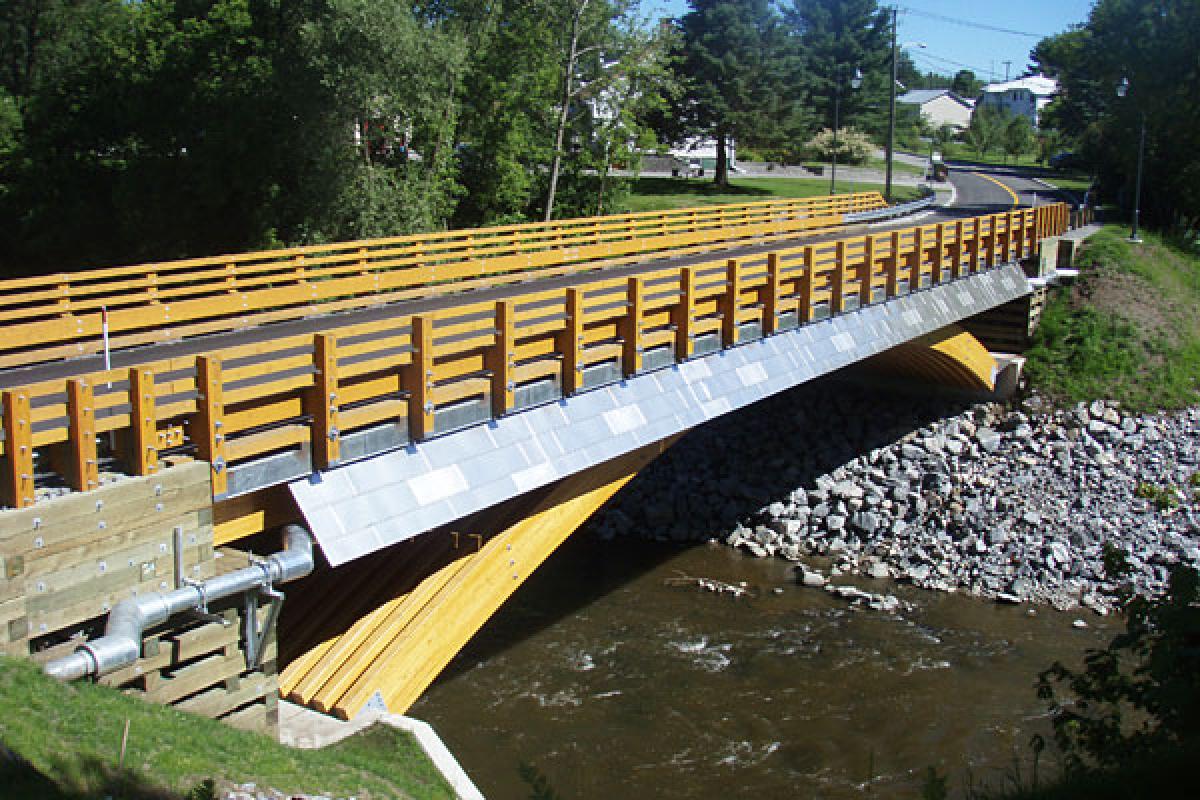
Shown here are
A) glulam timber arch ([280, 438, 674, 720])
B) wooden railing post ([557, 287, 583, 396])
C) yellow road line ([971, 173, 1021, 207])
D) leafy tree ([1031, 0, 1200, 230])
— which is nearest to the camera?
glulam timber arch ([280, 438, 674, 720])

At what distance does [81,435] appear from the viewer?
8.96 metres

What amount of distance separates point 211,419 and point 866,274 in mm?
14198

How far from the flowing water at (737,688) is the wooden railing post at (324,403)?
20.1 feet

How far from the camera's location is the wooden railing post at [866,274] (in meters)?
21.2

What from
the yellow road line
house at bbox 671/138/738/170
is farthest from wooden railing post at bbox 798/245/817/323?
house at bbox 671/138/738/170

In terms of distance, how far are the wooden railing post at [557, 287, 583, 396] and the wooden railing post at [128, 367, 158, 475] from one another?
564 centimetres

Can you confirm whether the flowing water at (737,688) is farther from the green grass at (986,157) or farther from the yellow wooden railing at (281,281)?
the green grass at (986,157)

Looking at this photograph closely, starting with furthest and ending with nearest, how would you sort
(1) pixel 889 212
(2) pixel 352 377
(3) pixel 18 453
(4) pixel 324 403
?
(1) pixel 889 212, (2) pixel 352 377, (4) pixel 324 403, (3) pixel 18 453

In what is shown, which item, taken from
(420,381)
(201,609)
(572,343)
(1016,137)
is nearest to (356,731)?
(201,609)

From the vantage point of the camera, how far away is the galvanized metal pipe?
8.46 meters

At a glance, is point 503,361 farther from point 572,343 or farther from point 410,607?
point 410,607

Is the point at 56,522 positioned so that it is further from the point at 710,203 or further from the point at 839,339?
the point at 710,203

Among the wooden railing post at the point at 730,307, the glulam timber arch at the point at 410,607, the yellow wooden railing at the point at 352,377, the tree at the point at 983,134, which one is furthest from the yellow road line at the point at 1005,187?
the glulam timber arch at the point at 410,607

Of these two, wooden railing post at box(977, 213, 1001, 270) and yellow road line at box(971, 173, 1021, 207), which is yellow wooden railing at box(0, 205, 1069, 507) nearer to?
wooden railing post at box(977, 213, 1001, 270)
